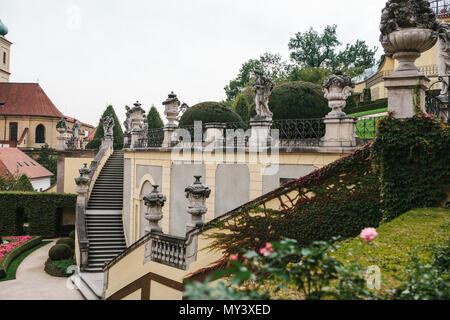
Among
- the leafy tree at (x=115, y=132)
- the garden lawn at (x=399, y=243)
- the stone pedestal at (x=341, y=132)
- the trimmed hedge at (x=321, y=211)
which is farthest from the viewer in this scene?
the leafy tree at (x=115, y=132)

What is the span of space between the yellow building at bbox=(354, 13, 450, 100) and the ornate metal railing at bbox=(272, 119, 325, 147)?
493 inches

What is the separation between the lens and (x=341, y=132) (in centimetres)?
1095

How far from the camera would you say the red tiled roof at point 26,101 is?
61281 millimetres

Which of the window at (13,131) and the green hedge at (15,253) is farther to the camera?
the window at (13,131)

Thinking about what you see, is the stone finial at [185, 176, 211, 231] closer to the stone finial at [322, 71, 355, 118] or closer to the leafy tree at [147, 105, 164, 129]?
the stone finial at [322, 71, 355, 118]

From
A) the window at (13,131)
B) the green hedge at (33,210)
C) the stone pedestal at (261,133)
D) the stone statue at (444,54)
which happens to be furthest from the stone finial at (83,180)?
the window at (13,131)

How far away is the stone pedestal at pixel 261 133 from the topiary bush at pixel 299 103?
→ 2042 millimetres

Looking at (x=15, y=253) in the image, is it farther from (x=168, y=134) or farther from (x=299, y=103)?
(x=299, y=103)

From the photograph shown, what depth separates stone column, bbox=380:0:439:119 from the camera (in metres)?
6.82

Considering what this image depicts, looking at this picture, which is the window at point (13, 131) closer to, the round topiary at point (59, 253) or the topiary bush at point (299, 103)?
the round topiary at point (59, 253)

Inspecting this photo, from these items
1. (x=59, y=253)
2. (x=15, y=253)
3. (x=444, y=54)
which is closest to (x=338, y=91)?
(x=444, y=54)

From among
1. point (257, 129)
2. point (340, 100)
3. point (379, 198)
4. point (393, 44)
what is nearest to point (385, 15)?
point (393, 44)

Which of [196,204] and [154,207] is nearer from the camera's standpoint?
[196,204]

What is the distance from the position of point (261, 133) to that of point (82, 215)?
1240 centimetres
